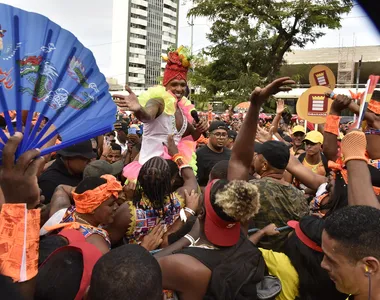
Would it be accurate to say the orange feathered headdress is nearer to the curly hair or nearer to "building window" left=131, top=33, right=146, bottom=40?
the curly hair

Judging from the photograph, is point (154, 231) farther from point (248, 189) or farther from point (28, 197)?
point (28, 197)

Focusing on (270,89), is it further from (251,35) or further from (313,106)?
(251,35)

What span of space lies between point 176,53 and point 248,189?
232cm

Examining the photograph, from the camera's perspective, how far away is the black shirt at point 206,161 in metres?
5.40

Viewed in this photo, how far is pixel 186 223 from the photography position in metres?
2.96

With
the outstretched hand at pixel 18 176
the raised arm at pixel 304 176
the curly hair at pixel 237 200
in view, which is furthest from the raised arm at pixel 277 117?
the outstretched hand at pixel 18 176

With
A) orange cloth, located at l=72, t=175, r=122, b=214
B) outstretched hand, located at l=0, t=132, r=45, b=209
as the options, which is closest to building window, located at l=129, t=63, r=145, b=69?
orange cloth, located at l=72, t=175, r=122, b=214

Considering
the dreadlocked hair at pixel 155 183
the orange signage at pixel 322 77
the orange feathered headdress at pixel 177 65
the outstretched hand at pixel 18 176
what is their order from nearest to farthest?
1. the outstretched hand at pixel 18 176
2. the dreadlocked hair at pixel 155 183
3. the orange feathered headdress at pixel 177 65
4. the orange signage at pixel 322 77

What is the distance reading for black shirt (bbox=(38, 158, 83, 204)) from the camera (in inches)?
137

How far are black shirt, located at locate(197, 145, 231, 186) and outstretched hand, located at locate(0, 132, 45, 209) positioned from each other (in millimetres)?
3800

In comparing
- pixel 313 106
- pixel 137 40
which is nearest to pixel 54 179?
pixel 313 106

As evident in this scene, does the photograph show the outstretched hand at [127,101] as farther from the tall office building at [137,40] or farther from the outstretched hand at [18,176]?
the tall office building at [137,40]

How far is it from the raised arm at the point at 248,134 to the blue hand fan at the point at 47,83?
997 millimetres

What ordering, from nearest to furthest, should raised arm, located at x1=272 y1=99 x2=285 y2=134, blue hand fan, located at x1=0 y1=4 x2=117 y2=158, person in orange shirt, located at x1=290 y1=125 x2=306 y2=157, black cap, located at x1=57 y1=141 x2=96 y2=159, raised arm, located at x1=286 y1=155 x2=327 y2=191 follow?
blue hand fan, located at x1=0 y1=4 x2=117 y2=158 → raised arm, located at x1=286 y1=155 x2=327 y2=191 → black cap, located at x1=57 y1=141 x2=96 y2=159 → raised arm, located at x1=272 y1=99 x2=285 y2=134 → person in orange shirt, located at x1=290 y1=125 x2=306 y2=157
